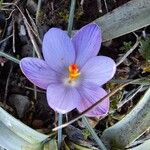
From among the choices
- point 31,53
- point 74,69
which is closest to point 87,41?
point 74,69

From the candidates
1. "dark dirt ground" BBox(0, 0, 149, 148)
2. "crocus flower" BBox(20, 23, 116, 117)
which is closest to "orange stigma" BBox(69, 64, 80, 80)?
"crocus flower" BBox(20, 23, 116, 117)

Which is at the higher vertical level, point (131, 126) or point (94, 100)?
point (94, 100)

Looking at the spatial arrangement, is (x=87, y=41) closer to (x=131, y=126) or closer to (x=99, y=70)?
(x=99, y=70)

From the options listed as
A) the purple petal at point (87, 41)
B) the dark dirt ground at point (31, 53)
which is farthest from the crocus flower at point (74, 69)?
the dark dirt ground at point (31, 53)

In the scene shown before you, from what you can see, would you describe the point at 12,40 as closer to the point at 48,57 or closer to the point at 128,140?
the point at 48,57

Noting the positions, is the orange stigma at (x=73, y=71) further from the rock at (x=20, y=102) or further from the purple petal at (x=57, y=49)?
the rock at (x=20, y=102)

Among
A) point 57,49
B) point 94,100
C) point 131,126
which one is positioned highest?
point 57,49
